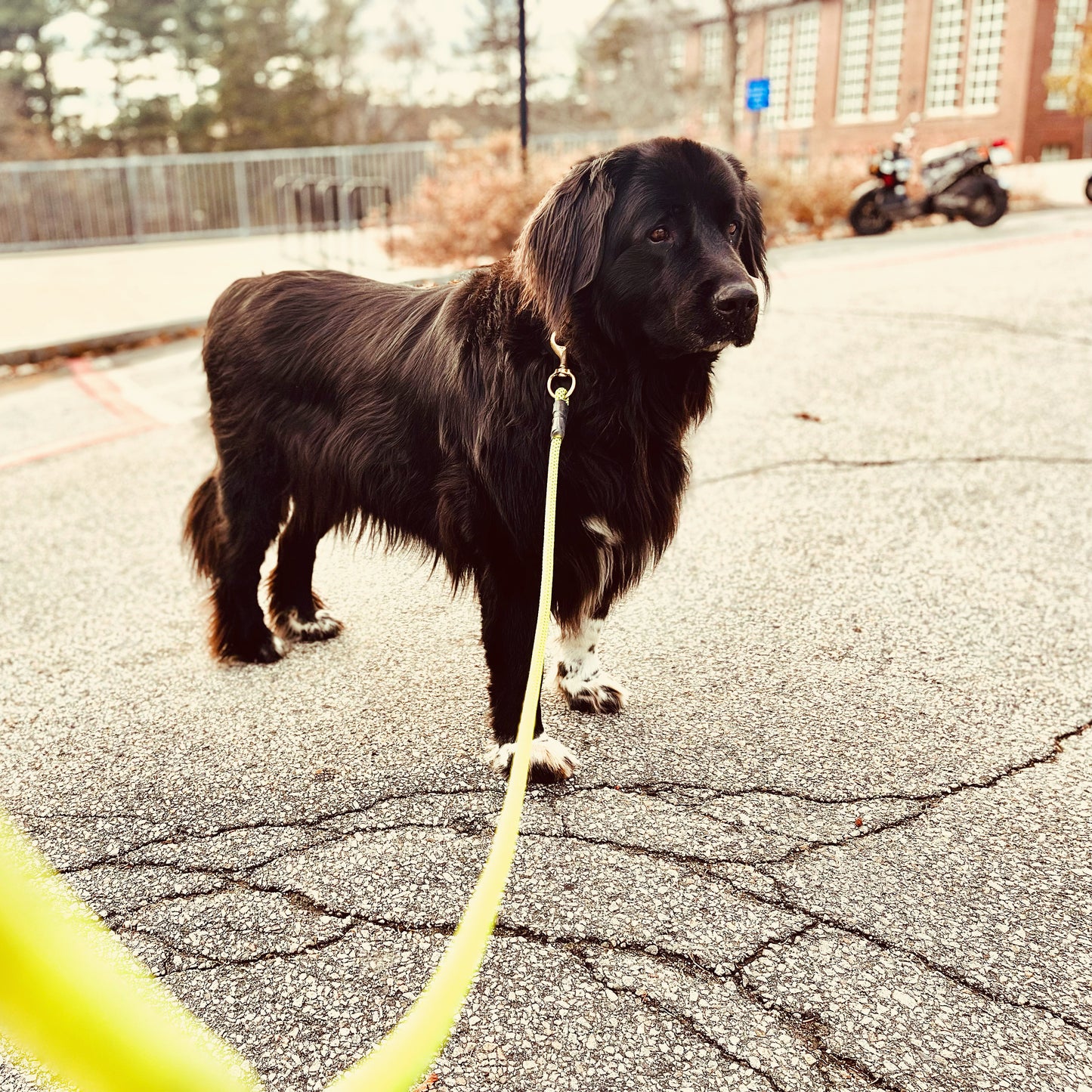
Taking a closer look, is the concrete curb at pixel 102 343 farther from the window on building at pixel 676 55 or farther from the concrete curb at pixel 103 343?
the window on building at pixel 676 55

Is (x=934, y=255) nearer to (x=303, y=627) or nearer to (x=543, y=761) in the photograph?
(x=303, y=627)

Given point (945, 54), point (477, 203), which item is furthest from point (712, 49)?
point (477, 203)

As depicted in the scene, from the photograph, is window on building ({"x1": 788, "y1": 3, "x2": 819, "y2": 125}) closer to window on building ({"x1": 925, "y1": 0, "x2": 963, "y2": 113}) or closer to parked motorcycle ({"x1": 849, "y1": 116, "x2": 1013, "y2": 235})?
window on building ({"x1": 925, "y1": 0, "x2": 963, "y2": 113})

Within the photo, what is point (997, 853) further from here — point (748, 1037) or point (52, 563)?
point (52, 563)

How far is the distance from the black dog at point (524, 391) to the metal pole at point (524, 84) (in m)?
8.67

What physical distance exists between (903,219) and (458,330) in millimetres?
13058

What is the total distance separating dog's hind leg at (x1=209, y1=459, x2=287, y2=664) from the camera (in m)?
3.42

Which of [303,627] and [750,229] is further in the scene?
[303,627]

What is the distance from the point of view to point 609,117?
4009 cm

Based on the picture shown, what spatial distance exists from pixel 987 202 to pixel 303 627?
13215 millimetres

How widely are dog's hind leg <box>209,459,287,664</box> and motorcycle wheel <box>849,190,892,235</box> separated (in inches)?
493

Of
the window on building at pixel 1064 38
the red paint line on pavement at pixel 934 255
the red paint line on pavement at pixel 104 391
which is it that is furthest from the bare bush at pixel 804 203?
the window on building at pixel 1064 38

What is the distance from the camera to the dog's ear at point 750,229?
2842mm

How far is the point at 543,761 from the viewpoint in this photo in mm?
2783
